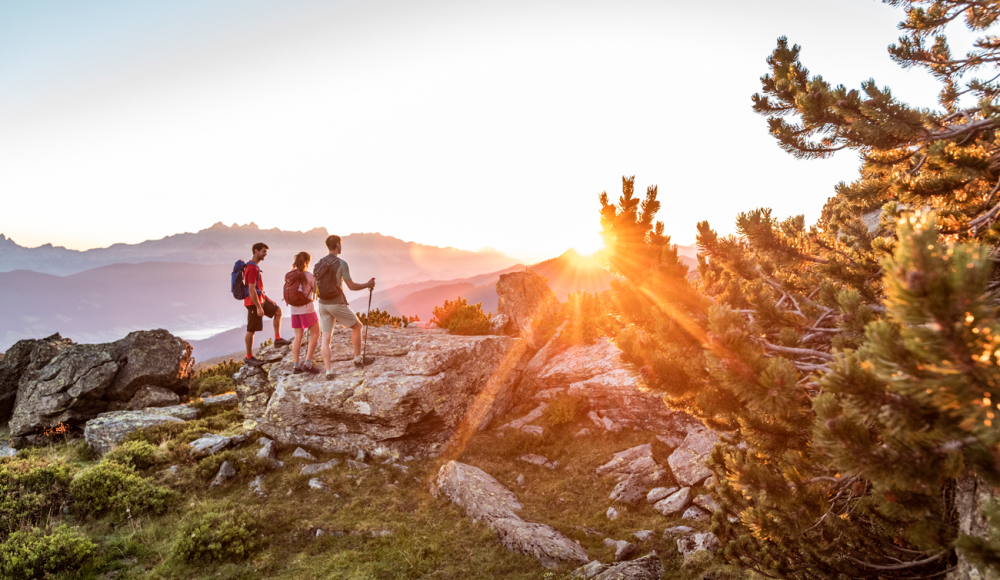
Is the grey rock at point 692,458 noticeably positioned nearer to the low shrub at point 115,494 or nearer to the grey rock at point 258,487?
the grey rock at point 258,487

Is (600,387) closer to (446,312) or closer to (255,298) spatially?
(446,312)

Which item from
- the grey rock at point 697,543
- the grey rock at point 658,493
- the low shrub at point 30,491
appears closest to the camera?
the grey rock at point 697,543

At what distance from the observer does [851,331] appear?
4.09m

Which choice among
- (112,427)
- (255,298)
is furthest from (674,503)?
(112,427)

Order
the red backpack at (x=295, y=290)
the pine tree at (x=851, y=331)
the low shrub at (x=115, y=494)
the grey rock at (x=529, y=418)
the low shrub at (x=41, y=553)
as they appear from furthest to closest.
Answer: the grey rock at (x=529, y=418)
the red backpack at (x=295, y=290)
the low shrub at (x=115, y=494)
the low shrub at (x=41, y=553)
the pine tree at (x=851, y=331)

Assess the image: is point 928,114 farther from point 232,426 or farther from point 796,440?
point 232,426

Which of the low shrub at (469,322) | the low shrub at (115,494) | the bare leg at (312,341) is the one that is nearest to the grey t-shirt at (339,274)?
the bare leg at (312,341)

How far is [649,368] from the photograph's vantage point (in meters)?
4.57

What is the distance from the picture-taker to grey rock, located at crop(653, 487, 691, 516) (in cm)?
877

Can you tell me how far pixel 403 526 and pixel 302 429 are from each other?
484cm

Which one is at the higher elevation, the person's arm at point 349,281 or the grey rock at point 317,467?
the person's arm at point 349,281

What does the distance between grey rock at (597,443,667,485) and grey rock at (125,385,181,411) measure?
1420 cm

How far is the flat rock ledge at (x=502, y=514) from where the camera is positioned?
24.1ft

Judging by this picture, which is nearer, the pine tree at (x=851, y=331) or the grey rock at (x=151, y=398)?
the pine tree at (x=851, y=331)
